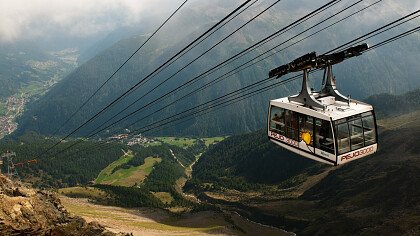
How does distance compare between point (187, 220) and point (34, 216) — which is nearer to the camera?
point (34, 216)

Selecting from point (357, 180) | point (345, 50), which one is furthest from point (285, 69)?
point (357, 180)

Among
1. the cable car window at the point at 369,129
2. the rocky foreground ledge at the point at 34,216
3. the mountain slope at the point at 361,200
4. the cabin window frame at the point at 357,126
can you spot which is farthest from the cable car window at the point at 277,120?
the mountain slope at the point at 361,200

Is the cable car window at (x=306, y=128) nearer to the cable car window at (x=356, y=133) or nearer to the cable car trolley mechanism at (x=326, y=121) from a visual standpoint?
the cable car trolley mechanism at (x=326, y=121)

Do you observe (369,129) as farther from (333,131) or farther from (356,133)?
(333,131)

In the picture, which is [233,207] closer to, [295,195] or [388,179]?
[295,195]

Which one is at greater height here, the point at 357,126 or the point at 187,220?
the point at 357,126

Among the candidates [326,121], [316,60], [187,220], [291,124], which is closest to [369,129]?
[326,121]
